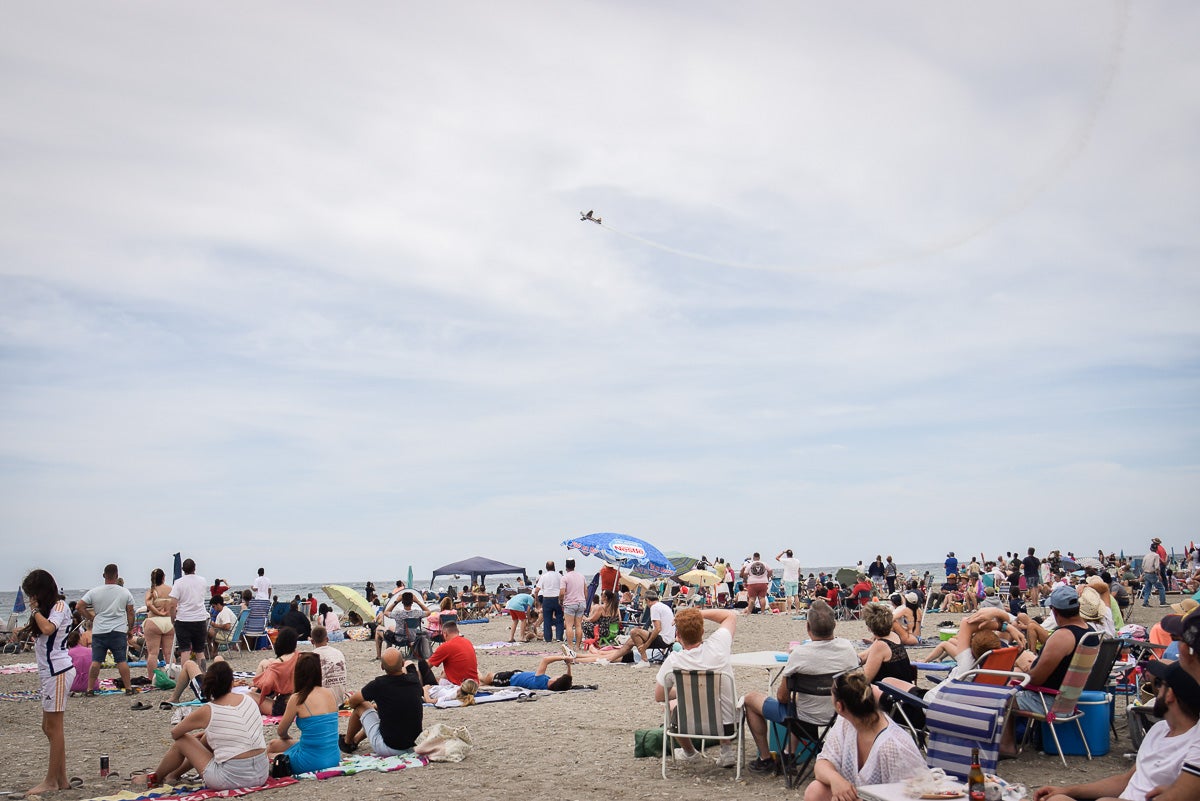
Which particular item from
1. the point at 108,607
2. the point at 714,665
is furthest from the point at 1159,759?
the point at 108,607

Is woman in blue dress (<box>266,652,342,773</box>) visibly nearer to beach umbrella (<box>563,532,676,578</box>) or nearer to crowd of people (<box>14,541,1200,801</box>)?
crowd of people (<box>14,541,1200,801</box>)

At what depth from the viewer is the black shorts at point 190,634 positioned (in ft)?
38.8

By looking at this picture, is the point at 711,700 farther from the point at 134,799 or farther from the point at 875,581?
the point at 875,581

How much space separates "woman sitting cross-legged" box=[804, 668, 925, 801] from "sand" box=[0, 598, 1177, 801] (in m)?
1.47

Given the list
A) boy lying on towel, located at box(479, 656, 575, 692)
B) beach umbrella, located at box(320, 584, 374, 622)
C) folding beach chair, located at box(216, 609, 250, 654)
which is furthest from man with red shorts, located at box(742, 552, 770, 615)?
boy lying on towel, located at box(479, 656, 575, 692)

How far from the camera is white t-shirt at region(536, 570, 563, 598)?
16406 millimetres

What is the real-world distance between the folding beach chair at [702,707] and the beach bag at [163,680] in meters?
8.13

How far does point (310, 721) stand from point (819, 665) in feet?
12.3

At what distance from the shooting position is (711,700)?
20.9 ft

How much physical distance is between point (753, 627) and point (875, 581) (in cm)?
1152

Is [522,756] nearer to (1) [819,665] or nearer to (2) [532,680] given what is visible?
(1) [819,665]

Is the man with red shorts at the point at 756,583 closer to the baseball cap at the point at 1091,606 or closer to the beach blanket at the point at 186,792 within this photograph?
the baseball cap at the point at 1091,606

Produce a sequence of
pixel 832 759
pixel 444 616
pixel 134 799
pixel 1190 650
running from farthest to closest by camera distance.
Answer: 1. pixel 444 616
2. pixel 134 799
3. pixel 832 759
4. pixel 1190 650

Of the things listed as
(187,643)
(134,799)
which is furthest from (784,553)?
(134,799)
